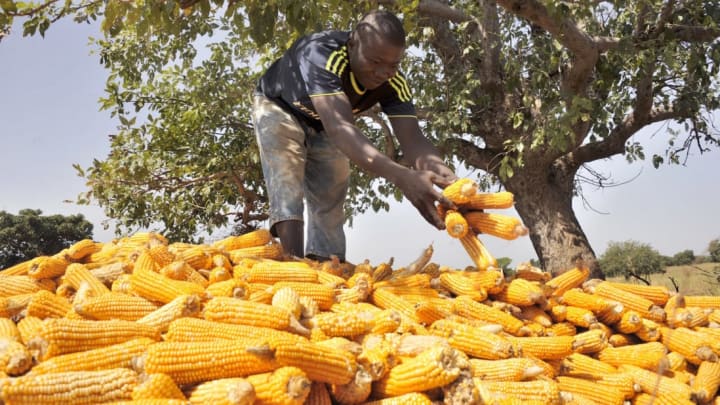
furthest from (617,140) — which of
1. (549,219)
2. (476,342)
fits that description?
(476,342)

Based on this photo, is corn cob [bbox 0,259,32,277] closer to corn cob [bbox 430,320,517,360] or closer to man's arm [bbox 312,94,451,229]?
man's arm [bbox 312,94,451,229]

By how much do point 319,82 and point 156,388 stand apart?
113 inches

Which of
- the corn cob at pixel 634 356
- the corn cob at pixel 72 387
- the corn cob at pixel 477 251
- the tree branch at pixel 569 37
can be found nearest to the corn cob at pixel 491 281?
the corn cob at pixel 477 251

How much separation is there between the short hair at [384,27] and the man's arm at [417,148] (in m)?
0.91

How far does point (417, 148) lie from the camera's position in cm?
508

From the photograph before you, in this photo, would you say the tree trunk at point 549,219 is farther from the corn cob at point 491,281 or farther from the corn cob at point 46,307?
the corn cob at point 46,307

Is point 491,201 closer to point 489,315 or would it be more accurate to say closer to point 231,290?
point 489,315

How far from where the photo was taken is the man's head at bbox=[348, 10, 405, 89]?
4.46m

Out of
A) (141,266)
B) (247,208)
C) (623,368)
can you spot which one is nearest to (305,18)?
(141,266)

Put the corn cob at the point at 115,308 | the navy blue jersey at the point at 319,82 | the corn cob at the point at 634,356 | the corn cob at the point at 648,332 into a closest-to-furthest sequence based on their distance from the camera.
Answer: the corn cob at the point at 115,308 < the corn cob at the point at 634,356 < the corn cob at the point at 648,332 < the navy blue jersey at the point at 319,82

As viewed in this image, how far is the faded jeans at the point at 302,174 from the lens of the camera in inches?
202

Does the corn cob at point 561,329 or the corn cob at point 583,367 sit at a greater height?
the corn cob at point 561,329

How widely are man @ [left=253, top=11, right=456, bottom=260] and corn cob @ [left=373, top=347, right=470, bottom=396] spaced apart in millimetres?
1606

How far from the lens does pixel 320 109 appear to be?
4.46 m
